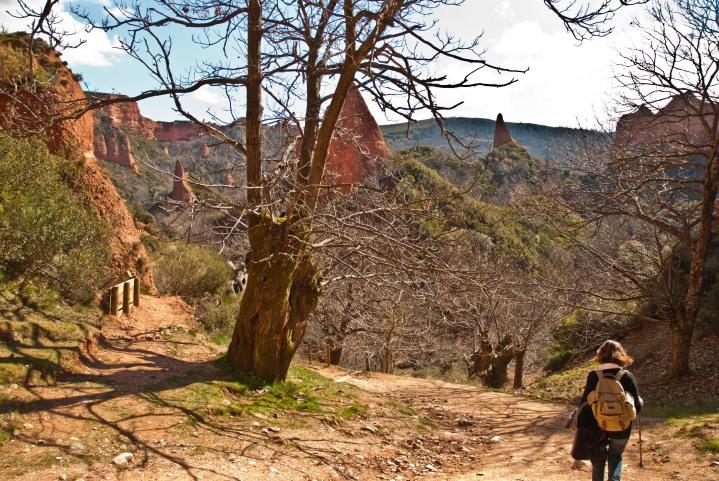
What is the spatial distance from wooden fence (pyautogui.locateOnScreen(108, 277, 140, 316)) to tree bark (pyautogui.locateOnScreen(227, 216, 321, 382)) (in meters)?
3.74

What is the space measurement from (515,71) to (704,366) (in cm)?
847

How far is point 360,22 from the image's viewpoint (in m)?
6.33

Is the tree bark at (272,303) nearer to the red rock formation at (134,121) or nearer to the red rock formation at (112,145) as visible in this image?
the red rock formation at (112,145)

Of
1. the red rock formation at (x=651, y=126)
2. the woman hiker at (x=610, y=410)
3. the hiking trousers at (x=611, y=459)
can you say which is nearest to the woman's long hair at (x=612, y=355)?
the woman hiker at (x=610, y=410)

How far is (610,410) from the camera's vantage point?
371 cm

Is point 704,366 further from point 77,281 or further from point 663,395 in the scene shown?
point 77,281

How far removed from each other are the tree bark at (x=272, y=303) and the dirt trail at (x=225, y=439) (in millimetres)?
526

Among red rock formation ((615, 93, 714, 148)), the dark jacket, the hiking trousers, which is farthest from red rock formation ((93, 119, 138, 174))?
the hiking trousers

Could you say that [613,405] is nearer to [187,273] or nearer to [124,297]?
[124,297]

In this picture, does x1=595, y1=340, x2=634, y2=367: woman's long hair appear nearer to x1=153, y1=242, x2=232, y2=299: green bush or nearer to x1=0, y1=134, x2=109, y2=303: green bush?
x1=0, y1=134, x2=109, y2=303: green bush

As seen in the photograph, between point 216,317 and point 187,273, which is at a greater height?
point 187,273

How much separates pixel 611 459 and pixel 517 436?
3.15 metres

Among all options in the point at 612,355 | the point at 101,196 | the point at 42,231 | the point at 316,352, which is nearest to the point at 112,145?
the point at 316,352

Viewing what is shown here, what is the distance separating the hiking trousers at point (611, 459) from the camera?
3.82 metres
